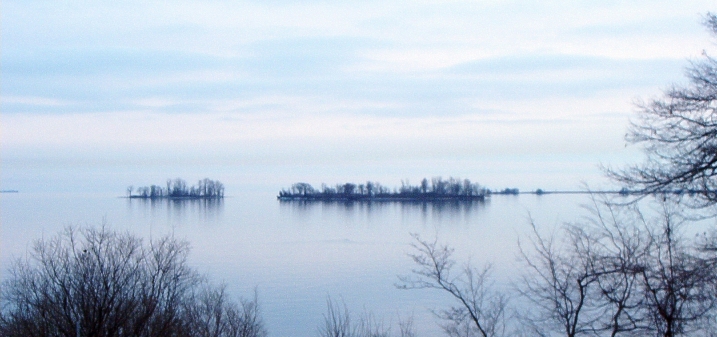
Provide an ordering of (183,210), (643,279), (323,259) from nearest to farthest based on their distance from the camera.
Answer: (643,279), (323,259), (183,210)

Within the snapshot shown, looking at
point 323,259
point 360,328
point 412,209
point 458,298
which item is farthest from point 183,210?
point 458,298

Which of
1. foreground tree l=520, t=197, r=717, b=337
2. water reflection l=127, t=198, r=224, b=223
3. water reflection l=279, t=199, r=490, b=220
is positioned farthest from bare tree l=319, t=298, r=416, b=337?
water reflection l=127, t=198, r=224, b=223

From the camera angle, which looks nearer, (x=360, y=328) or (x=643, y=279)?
(x=643, y=279)

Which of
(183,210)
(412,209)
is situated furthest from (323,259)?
(183,210)

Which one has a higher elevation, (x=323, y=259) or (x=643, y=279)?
(x=643, y=279)

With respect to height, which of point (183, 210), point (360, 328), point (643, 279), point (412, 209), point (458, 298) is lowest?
point (360, 328)

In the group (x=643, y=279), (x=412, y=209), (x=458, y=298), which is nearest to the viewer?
(x=643, y=279)

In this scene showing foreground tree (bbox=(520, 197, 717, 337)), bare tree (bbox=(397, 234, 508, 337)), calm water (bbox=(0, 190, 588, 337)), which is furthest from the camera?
calm water (bbox=(0, 190, 588, 337))

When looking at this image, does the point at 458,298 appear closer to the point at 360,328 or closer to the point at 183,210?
the point at 360,328

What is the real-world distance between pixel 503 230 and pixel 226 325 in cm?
2906

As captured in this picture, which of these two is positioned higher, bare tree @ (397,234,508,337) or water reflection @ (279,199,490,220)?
bare tree @ (397,234,508,337)

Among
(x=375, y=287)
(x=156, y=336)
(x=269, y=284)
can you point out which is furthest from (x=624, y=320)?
(x=269, y=284)

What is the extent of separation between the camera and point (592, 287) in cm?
841

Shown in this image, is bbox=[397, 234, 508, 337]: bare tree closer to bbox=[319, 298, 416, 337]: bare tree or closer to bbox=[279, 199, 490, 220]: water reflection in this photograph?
bbox=[319, 298, 416, 337]: bare tree
